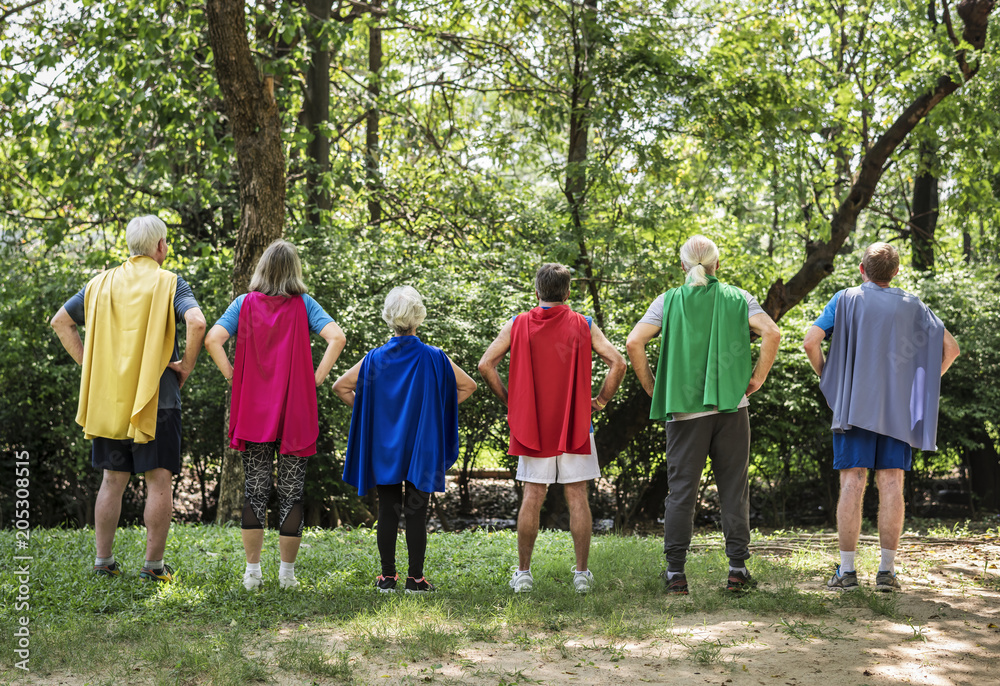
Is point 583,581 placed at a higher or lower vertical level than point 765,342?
lower

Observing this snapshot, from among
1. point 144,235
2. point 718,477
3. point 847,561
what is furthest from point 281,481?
point 847,561

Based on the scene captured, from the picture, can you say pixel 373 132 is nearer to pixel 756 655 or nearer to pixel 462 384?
pixel 462 384

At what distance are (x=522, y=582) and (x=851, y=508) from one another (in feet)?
6.69

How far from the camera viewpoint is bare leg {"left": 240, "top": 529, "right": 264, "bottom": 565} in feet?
15.5

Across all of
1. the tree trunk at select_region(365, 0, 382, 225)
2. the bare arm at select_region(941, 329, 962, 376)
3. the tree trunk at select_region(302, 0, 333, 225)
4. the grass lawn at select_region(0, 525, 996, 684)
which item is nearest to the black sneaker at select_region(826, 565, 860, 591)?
the grass lawn at select_region(0, 525, 996, 684)

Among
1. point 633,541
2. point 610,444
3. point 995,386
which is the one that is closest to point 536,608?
point 633,541

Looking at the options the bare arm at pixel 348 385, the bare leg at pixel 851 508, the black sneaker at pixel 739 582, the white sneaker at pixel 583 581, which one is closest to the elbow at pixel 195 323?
the bare arm at pixel 348 385

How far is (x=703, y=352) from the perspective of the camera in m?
4.92

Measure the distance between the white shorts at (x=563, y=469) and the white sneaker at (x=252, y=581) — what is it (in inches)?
62.1

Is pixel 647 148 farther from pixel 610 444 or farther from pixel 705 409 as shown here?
pixel 705 409

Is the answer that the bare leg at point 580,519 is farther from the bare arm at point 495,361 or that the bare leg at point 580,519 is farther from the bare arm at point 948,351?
the bare arm at point 948,351

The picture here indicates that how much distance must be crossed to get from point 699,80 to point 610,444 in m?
4.20

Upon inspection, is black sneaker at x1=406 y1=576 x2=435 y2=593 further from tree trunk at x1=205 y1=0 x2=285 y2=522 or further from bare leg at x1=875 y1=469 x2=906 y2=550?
tree trunk at x1=205 y1=0 x2=285 y2=522

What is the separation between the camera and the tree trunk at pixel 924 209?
10188mm
